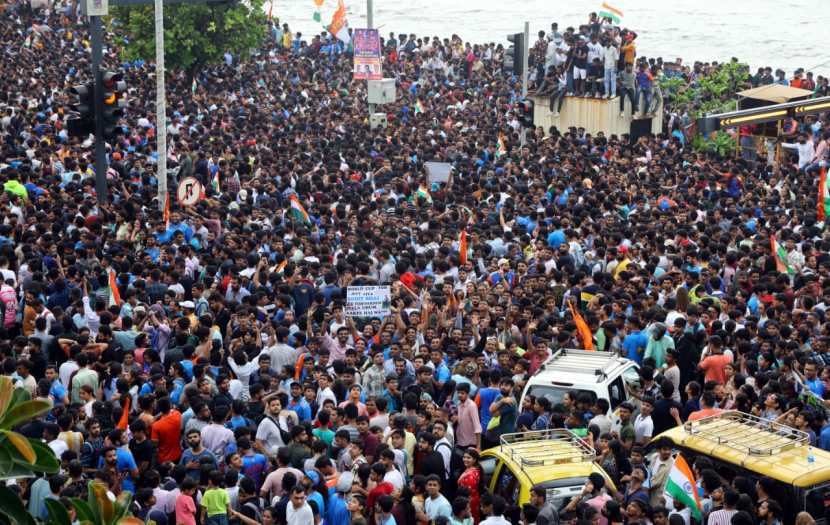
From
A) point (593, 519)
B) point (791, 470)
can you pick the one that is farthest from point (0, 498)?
point (791, 470)

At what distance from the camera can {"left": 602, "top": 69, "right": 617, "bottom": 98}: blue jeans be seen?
1172 inches

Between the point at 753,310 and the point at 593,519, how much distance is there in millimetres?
6642

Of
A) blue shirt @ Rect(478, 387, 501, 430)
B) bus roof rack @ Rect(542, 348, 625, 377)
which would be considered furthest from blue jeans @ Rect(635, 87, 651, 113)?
blue shirt @ Rect(478, 387, 501, 430)

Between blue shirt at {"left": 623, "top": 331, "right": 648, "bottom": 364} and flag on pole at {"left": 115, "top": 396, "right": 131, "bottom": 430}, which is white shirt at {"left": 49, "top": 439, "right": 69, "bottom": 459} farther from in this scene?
blue shirt at {"left": 623, "top": 331, "right": 648, "bottom": 364}

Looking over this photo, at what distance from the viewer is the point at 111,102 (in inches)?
711

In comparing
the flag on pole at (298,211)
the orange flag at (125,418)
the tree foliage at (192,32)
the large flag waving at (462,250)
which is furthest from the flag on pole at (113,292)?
the tree foliage at (192,32)

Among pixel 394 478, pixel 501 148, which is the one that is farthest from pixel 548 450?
pixel 501 148

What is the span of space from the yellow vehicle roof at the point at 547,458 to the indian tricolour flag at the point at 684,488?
576mm

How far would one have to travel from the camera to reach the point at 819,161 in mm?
25531

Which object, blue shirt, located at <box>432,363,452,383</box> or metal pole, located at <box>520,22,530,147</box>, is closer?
blue shirt, located at <box>432,363,452,383</box>

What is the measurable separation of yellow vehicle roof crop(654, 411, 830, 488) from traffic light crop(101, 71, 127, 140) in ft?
33.2

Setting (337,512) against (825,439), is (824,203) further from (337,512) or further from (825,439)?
(337,512)

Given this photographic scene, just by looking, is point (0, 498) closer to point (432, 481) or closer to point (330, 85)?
point (432, 481)

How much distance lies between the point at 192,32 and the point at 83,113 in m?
14.3
